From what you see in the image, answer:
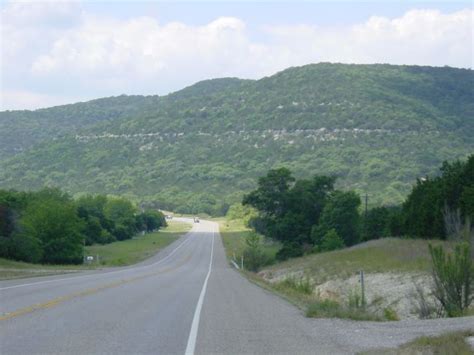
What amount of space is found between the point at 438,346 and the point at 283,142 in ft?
515

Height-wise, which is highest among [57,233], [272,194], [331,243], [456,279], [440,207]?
[272,194]

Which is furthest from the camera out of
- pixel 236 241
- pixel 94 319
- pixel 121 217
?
pixel 121 217

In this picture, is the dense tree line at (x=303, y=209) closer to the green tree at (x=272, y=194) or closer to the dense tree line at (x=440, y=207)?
the green tree at (x=272, y=194)

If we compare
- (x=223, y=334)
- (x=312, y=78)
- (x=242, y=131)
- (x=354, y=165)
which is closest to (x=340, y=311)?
(x=223, y=334)

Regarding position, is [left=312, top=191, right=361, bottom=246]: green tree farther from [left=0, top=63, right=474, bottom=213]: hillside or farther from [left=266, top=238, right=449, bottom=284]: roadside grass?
[left=0, top=63, right=474, bottom=213]: hillside

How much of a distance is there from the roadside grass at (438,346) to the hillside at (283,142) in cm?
11720

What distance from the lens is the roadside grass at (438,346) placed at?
11484mm

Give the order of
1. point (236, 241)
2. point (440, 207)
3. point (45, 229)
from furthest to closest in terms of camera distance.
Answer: point (236, 241) < point (45, 229) < point (440, 207)

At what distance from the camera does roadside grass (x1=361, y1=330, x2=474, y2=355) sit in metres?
11.5

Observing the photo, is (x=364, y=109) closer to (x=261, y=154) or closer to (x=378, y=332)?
(x=261, y=154)

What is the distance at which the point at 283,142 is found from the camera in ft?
553

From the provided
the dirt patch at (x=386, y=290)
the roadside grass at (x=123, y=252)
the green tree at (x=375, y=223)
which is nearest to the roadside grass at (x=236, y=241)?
the roadside grass at (x=123, y=252)

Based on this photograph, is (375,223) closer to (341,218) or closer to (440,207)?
(341,218)

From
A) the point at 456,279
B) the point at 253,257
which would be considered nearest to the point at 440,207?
the point at 253,257
